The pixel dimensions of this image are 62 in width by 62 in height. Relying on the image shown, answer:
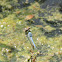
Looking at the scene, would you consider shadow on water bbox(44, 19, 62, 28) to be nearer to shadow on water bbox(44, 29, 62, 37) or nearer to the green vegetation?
the green vegetation

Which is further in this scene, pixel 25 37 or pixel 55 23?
pixel 55 23

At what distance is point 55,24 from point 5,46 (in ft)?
2.73

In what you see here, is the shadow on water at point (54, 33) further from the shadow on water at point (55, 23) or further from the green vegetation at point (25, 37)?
the shadow on water at point (55, 23)

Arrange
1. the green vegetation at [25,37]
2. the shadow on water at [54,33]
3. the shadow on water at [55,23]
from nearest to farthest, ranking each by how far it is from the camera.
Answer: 1. the green vegetation at [25,37]
2. the shadow on water at [54,33]
3. the shadow on water at [55,23]

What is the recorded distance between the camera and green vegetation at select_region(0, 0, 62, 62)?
180cm

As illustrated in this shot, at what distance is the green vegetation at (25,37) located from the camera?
1.80 meters

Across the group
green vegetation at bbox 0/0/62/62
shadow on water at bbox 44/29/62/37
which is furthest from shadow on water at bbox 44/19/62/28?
shadow on water at bbox 44/29/62/37

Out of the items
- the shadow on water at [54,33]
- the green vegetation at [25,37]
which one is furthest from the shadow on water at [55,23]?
the shadow on water at [54,33]

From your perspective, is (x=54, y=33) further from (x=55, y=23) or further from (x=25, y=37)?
(x=25, y=37)

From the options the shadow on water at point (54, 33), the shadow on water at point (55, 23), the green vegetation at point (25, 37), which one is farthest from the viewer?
the shadow on water at point (55, 23)

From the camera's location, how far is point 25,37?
207 cm

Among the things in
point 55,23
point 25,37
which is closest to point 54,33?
point 55,23

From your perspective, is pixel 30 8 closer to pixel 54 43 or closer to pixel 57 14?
pixel 57 14

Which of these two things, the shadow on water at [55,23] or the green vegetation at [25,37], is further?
the shadow on water at [55,23]
